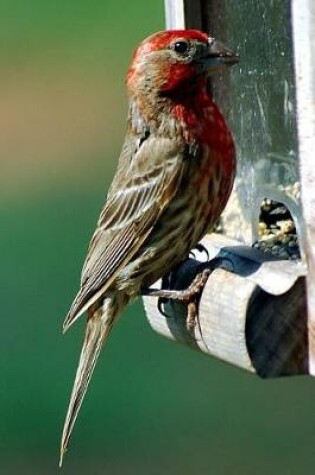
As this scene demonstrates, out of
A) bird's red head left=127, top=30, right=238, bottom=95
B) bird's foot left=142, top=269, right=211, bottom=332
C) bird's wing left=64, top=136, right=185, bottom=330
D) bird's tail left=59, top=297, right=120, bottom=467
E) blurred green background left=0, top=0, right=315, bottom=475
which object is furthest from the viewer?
blurred green background left=0, top=0, right=315, bottom=475

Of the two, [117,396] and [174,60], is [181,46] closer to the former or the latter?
[174,60]

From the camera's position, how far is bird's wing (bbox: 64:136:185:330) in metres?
5.90

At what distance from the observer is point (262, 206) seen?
5828 millimetres

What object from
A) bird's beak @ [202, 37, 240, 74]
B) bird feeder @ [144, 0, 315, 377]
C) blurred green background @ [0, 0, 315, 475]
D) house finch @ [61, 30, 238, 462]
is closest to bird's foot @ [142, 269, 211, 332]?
bird feeder @ [144, 0, 315, 377]

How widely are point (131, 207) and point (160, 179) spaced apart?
164mm

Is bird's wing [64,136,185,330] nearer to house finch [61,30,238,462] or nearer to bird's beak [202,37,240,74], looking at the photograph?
house finch [61,30,238,462]

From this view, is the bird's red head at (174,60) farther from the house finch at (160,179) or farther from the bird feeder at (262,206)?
the bird feeder at (262,206)

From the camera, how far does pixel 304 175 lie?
532 centimetres

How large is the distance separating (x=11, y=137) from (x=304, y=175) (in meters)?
10.4

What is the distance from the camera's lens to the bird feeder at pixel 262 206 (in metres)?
5.28

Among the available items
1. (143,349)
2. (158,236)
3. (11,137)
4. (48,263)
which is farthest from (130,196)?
(11,137)

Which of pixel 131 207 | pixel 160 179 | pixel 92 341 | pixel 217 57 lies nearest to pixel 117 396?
pixel 92 341

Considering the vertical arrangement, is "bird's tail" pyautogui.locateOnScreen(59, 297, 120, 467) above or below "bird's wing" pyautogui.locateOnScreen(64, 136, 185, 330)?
below

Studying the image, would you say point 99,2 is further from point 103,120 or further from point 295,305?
point 295,305
